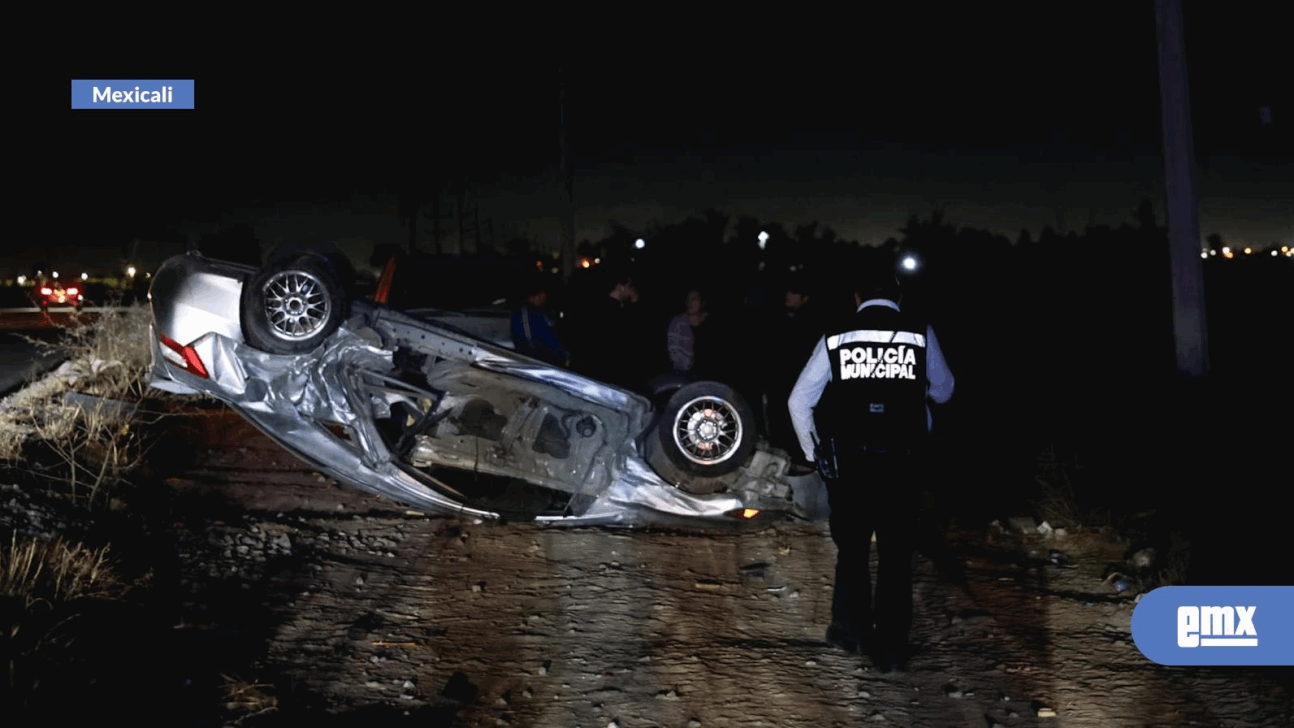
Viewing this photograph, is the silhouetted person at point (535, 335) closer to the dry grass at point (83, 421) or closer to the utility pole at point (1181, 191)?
the dry grass at point (83, 421)

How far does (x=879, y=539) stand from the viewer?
4715 mm

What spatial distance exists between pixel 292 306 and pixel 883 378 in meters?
3.38

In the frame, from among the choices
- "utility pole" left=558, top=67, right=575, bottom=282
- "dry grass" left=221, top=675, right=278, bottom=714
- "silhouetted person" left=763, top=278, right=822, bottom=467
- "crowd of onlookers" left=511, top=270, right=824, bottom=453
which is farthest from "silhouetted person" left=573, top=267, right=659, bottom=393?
"utility pole" left=558, top=67, right=575, bottom=282

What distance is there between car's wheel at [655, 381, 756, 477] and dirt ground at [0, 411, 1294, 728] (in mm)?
578

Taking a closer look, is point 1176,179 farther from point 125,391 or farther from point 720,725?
point 125,391

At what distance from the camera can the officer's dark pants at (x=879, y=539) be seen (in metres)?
4.62

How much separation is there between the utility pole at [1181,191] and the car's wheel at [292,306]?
5347 millimetres

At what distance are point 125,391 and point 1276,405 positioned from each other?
9.10 m

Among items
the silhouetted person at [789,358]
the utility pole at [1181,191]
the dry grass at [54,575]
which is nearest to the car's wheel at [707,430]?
the silhouetted person at [789,358]

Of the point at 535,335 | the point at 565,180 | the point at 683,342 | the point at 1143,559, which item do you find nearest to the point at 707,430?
the point at 683,342

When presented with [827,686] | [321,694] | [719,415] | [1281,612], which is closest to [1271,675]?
[1281,612]

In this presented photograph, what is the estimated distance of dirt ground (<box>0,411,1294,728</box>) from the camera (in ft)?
13.3

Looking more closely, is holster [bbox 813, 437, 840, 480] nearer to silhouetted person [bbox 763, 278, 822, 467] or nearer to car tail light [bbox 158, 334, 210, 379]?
silhouetted person [bbox 763, 278, 822, 467]

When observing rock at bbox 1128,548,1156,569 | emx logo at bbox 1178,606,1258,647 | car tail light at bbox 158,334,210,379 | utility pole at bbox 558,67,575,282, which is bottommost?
emx logo at bbox 1178,606,1258,647
